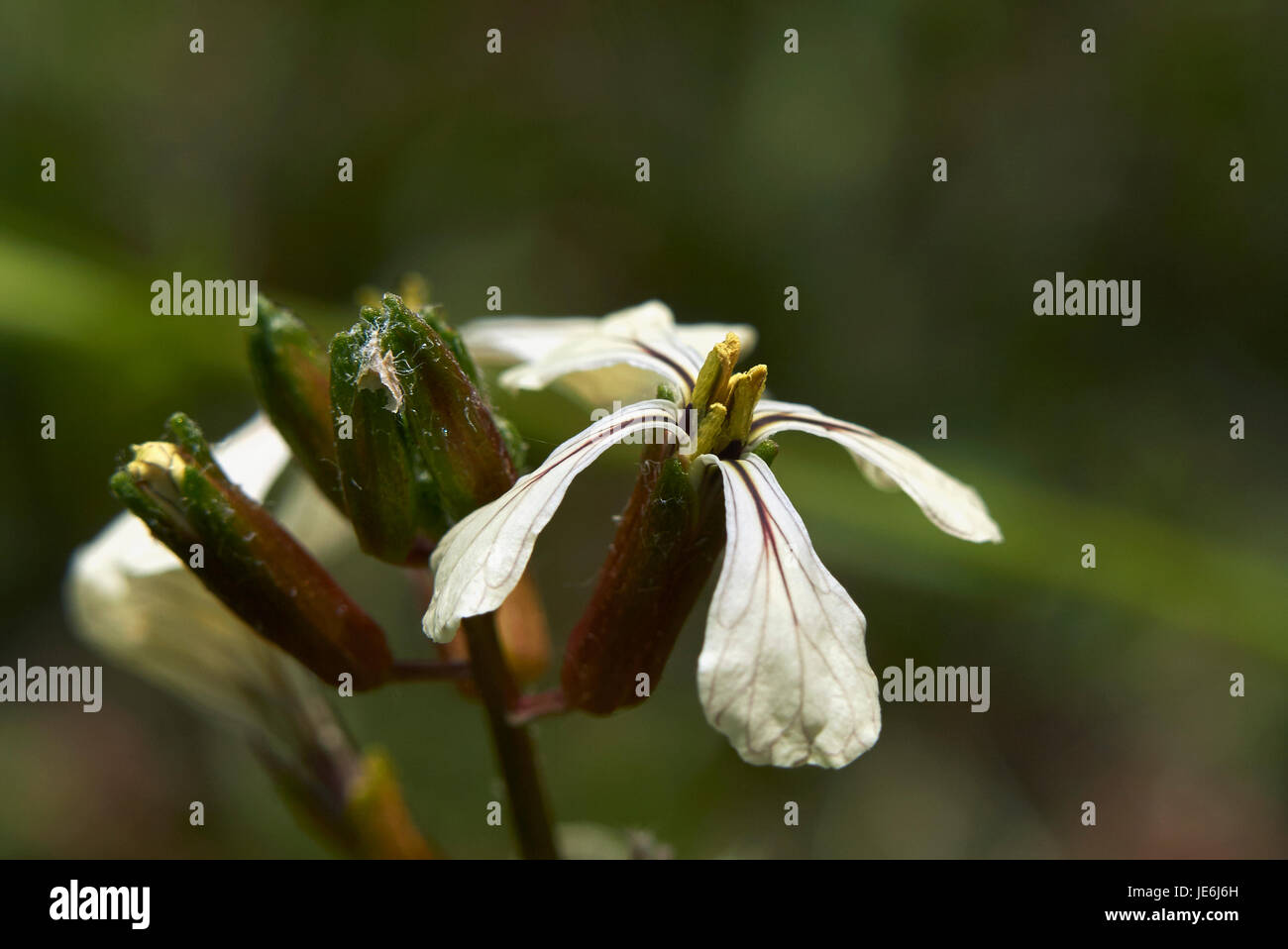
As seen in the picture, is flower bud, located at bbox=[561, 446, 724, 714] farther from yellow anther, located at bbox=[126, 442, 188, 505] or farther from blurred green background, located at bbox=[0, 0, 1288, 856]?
blurred green background, located at bbox=[0, 0, 1288, 856]

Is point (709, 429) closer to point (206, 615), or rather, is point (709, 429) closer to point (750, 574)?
point (750, 574)

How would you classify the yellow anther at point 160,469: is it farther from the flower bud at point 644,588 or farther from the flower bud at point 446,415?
the flower bud at point 644,588

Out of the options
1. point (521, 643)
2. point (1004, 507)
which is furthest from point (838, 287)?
point (521, 643)

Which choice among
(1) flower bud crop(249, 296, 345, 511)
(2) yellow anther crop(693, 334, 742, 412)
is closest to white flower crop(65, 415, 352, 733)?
(1) flower bud crop(249, 296, 345, 511)

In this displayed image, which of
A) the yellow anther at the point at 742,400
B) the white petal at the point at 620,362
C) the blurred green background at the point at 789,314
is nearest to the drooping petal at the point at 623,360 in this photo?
the white petal at the point at 620,362

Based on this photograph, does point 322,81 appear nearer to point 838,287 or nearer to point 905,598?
point 838,287

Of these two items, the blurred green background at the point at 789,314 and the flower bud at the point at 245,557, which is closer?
the flower bud at the point at 245,557

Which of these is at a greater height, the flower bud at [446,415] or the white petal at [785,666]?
the flower bud at [446,415]
